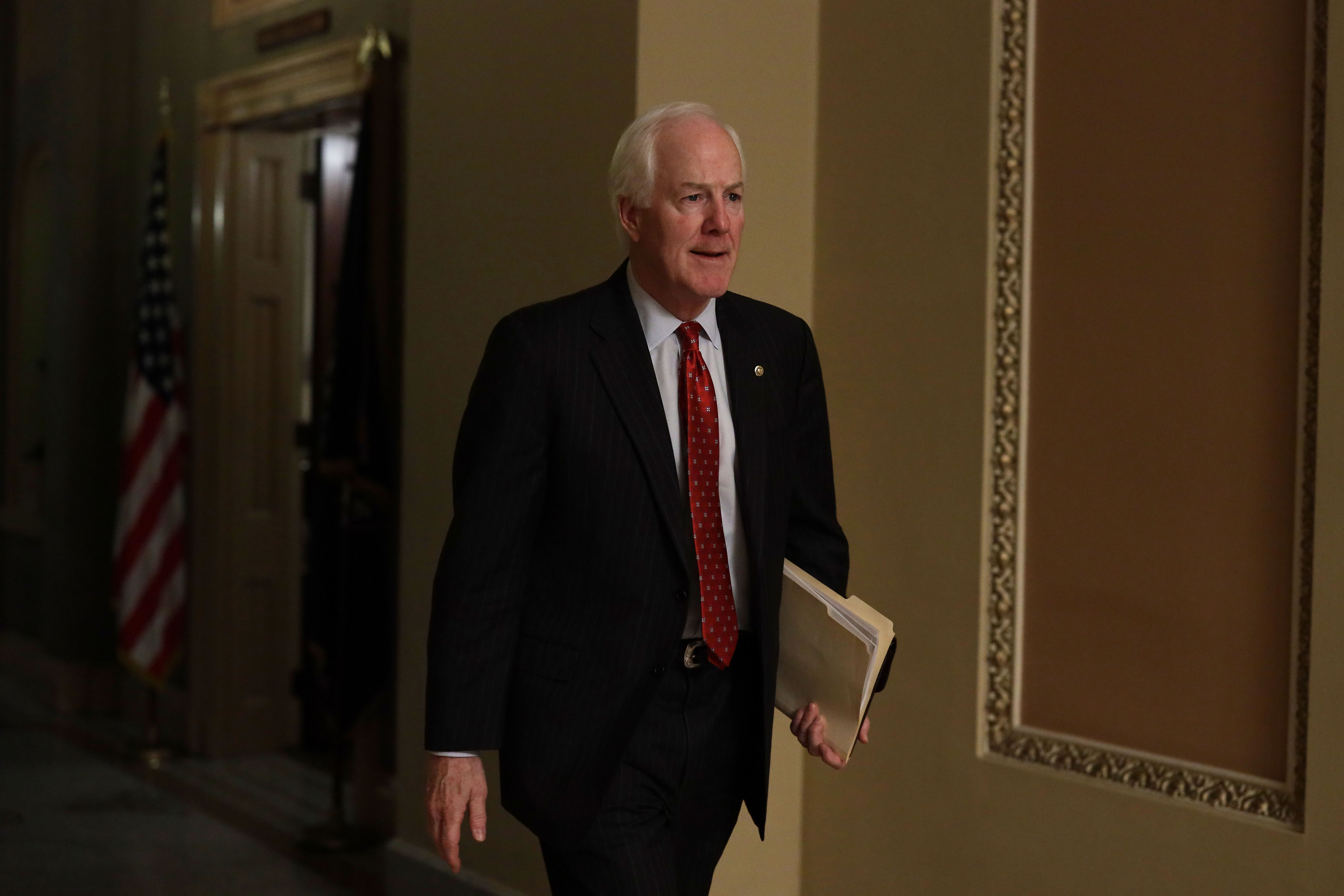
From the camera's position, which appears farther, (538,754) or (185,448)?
(185,448)

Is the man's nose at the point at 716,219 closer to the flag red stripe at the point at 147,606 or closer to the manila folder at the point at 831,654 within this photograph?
the manila folder at the point at 831,654

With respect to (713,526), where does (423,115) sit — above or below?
above

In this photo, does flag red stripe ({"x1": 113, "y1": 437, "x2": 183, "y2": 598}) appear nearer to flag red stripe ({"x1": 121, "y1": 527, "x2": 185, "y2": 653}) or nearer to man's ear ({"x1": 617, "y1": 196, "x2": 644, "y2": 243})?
flag red stripe ({"x1": 121, "y1": 527, "x2": 185, "y2": 653})

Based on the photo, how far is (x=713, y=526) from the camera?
1992mm

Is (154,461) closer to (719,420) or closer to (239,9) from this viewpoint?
(239,9)

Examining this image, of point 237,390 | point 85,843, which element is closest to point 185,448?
point 237,390

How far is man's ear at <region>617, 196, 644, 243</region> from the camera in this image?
201 cm

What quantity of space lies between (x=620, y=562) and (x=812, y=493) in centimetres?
42

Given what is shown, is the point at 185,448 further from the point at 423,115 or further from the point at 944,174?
the point at 944,174

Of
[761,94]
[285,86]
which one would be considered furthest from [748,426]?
[285,86]

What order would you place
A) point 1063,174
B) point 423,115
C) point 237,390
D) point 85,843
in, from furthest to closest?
point 237,390
point 85,843
point 423,115
point 1063,174

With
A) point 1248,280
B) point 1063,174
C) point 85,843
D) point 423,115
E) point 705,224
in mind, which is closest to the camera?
point 705,224

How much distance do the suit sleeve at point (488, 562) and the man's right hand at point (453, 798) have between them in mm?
23

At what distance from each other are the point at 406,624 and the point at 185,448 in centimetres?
219
